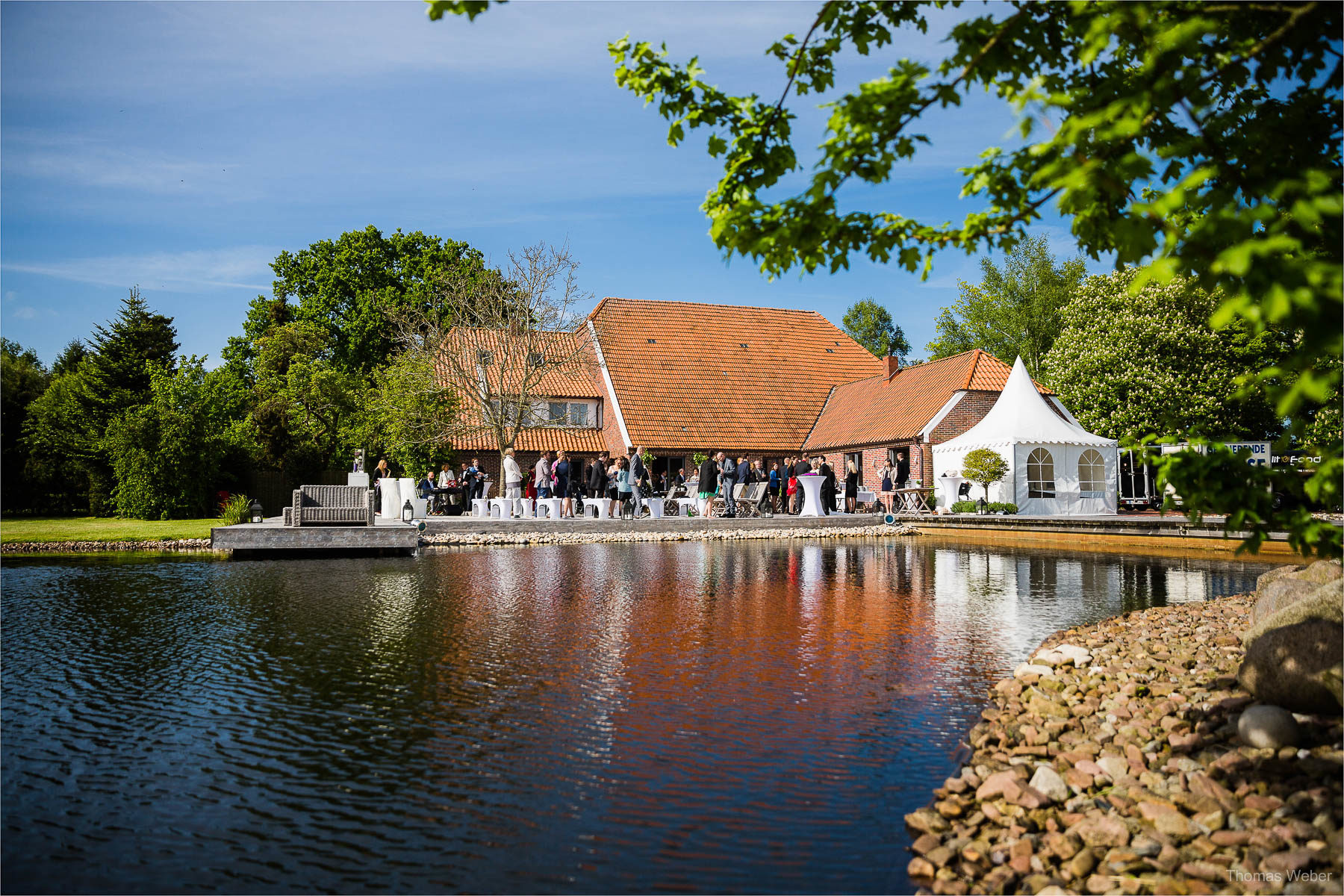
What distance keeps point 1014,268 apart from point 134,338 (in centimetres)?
4591

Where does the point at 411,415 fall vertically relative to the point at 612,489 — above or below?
above

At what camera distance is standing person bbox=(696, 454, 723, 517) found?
88.0ft

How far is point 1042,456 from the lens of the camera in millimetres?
27609

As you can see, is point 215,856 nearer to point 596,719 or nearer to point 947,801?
point 596,719

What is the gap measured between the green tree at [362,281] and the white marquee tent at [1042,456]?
26.7 meters

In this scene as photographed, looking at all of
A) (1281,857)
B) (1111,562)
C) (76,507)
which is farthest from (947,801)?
(76,507)

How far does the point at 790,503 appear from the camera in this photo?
96.1 feet

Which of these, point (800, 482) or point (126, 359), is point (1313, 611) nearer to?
point (800, 482)

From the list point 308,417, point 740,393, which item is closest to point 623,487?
point 740,393

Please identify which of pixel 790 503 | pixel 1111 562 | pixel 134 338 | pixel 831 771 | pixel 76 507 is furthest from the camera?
pixel 134 338

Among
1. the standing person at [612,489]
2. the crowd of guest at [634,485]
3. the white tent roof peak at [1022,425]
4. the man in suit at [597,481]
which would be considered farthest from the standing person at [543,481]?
the white tent roof peak at [1022,425]

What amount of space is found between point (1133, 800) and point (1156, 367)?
33356 millimetres

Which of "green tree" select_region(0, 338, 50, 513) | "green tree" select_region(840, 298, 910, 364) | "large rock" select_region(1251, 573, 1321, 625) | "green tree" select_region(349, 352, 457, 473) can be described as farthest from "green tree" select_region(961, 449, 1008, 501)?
"green tree" select_region(840, 298, 910, 364)

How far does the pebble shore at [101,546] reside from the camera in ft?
64.2
